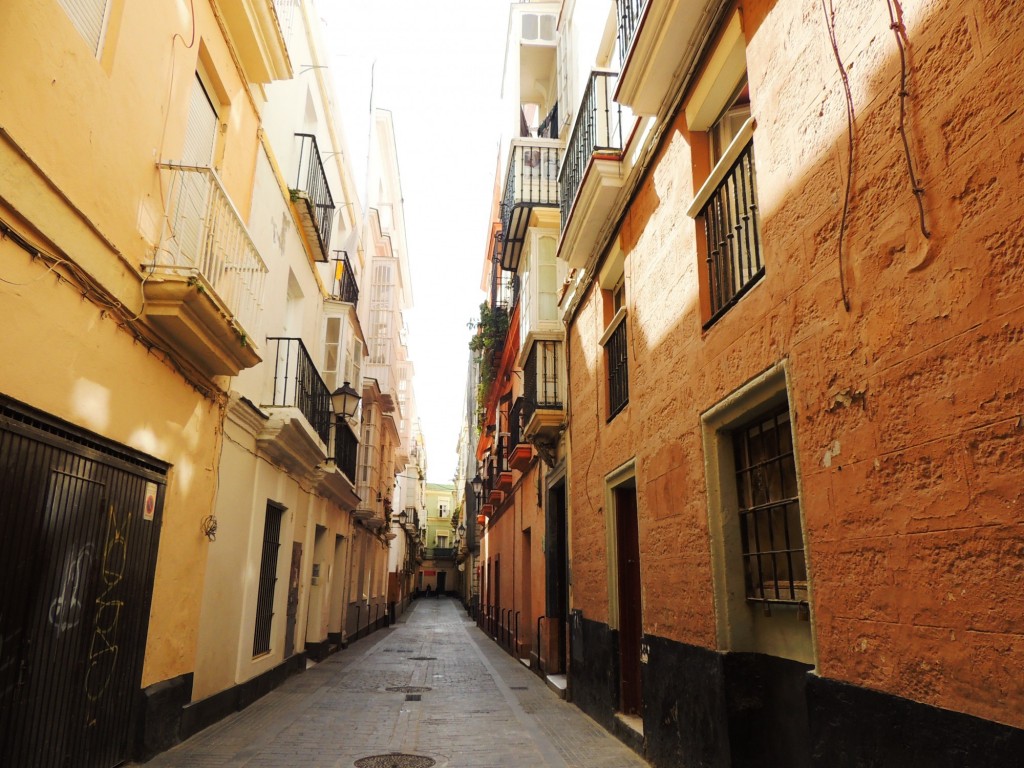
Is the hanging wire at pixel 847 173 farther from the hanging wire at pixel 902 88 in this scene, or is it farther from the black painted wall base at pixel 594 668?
the black painted wall base at pixel 594 668

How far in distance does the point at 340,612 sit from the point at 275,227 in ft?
35.0

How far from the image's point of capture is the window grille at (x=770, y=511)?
450cm

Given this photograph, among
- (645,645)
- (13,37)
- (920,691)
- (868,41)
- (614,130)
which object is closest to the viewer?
(920,691)

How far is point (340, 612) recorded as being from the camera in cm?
1762

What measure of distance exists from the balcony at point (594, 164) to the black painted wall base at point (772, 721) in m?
4.59

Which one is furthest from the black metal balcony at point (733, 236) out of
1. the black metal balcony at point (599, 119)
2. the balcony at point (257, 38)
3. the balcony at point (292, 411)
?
the balcony at point (292, 411)

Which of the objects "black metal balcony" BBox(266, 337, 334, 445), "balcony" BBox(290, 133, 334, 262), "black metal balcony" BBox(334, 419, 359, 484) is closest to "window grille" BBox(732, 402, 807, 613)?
"black metal balcony" BBox(266, 337, 334, 445)

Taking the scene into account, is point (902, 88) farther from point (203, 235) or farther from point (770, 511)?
point (203, 235)

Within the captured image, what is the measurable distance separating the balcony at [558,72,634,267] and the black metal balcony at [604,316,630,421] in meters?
1.29

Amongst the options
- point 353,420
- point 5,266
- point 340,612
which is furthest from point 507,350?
point 5,266

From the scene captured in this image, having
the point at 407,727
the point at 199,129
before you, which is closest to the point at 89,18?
the point at 199,129

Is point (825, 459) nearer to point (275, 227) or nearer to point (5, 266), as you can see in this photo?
point (5, 266)

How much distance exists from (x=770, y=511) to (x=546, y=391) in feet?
22.9

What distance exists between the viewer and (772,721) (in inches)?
182
